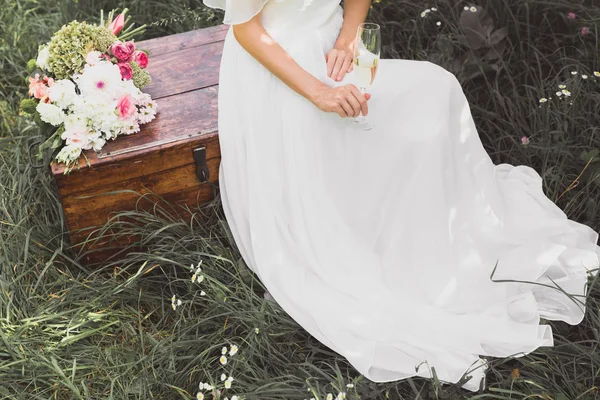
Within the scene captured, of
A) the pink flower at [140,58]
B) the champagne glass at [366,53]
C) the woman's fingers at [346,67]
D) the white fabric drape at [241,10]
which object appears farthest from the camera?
the pink flower at [140,58]

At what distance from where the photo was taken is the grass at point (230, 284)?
2324 mm

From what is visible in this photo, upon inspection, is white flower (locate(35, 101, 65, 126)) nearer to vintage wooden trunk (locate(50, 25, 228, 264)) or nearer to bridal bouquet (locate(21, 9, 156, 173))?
bridal bouquet (locate(21, 9, 156, 173))

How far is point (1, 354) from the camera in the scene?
2.42 m

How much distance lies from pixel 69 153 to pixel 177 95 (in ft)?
2.02

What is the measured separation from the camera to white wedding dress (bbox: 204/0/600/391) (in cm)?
234

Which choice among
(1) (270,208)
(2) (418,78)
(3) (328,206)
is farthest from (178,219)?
(2) (418,78)

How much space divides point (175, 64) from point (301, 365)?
161 centimetres

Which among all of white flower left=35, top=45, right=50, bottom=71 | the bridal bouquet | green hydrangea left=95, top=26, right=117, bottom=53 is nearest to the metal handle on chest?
the bridal bouquet

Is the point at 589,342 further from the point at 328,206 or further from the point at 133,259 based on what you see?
the point at 133,259

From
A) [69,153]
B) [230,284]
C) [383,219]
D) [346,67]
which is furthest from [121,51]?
[383,219]

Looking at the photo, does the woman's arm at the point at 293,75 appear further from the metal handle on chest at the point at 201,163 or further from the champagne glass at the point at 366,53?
the metal handle on chest at the point at 201,163

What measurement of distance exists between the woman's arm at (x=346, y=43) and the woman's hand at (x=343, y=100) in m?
0.22

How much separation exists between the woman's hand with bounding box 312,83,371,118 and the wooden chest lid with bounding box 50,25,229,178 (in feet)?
1.94

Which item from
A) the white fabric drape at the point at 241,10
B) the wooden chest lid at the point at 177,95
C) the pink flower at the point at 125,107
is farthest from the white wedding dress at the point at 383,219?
the pink flower at the point at 125,107
